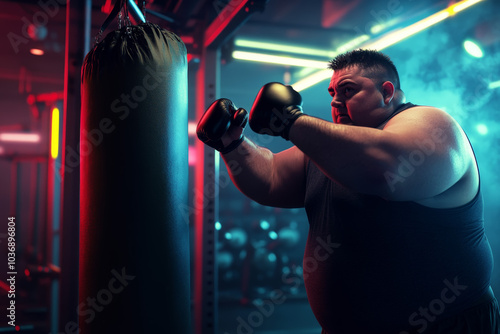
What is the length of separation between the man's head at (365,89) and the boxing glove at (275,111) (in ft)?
1.09

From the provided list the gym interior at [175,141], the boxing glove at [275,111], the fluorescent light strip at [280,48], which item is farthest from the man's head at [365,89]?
Result: the fluorescent light strip at [280,48]

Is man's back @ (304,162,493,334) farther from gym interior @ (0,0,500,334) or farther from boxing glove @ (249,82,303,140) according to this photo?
boxing glove @ (249,82,303,140)

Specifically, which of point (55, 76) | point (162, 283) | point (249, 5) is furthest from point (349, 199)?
point (55, 76)

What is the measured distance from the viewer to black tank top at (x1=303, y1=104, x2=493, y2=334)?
1.34 meters

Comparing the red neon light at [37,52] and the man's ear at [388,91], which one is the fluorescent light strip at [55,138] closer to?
the red neon light at [37,52]

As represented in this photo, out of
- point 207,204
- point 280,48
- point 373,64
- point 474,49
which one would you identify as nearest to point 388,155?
point 373,64

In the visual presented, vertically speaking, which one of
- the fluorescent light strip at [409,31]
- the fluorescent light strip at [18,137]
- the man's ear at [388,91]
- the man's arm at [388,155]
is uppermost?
the fluorescent light strip at [409,31]

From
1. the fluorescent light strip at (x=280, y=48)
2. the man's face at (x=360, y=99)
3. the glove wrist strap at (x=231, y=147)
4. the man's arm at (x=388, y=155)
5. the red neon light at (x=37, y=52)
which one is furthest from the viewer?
the red neon light at (x=37, y=52)

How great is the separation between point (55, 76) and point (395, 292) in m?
6.47

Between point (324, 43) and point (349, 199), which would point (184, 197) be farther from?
point (324, 43)

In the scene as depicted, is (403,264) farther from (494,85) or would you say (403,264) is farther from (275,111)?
(494,85)

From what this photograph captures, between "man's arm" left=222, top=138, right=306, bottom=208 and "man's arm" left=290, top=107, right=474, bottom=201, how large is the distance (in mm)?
538

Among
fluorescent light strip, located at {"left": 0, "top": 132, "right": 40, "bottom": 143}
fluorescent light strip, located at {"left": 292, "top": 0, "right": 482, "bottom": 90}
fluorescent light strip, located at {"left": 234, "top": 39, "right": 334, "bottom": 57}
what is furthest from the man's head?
fluorescent light strip, located at {"left": 0, "top": 132, "right": 40, "bottom": 143}

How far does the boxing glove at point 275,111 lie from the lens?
4.30 feet
